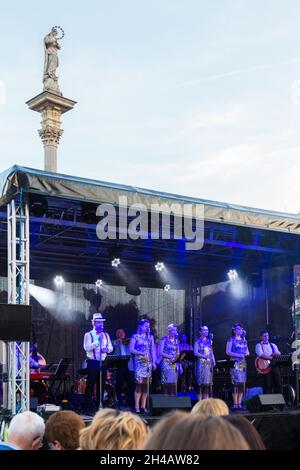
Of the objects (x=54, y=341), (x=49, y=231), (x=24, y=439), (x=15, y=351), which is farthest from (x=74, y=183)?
(x=54, y=341)

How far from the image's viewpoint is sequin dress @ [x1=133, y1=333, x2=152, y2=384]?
12.7 m

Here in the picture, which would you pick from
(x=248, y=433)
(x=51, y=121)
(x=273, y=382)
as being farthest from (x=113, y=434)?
(x=51, y=121)

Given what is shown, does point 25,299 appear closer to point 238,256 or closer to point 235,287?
point 238,256

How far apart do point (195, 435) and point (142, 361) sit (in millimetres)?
11425

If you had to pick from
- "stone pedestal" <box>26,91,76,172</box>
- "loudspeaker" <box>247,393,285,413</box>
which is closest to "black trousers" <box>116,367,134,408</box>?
"loudspeaker" <box>247,393,285,413</box>

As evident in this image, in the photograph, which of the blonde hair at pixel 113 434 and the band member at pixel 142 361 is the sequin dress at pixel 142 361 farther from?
the blonde hair at pixel 113 434

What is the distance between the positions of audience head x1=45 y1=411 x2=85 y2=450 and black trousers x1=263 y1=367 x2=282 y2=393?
10282mm

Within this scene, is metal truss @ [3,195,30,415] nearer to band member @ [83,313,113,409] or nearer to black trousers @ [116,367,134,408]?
band member @ [83,313,113,409]

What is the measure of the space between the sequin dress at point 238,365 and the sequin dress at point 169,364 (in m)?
1.22

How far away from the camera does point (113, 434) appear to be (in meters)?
2.60

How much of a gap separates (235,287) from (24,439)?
1299cm

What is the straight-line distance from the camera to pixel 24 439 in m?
3.92

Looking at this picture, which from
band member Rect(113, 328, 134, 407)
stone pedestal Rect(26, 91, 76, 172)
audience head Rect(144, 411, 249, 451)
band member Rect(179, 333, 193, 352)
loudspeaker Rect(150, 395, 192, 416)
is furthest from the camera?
stone pedestal Rect(26, 91, 76, 172)

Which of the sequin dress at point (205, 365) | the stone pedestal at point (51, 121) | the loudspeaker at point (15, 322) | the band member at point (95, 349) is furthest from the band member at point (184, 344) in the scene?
the stone pedestal at point (51, 121)
